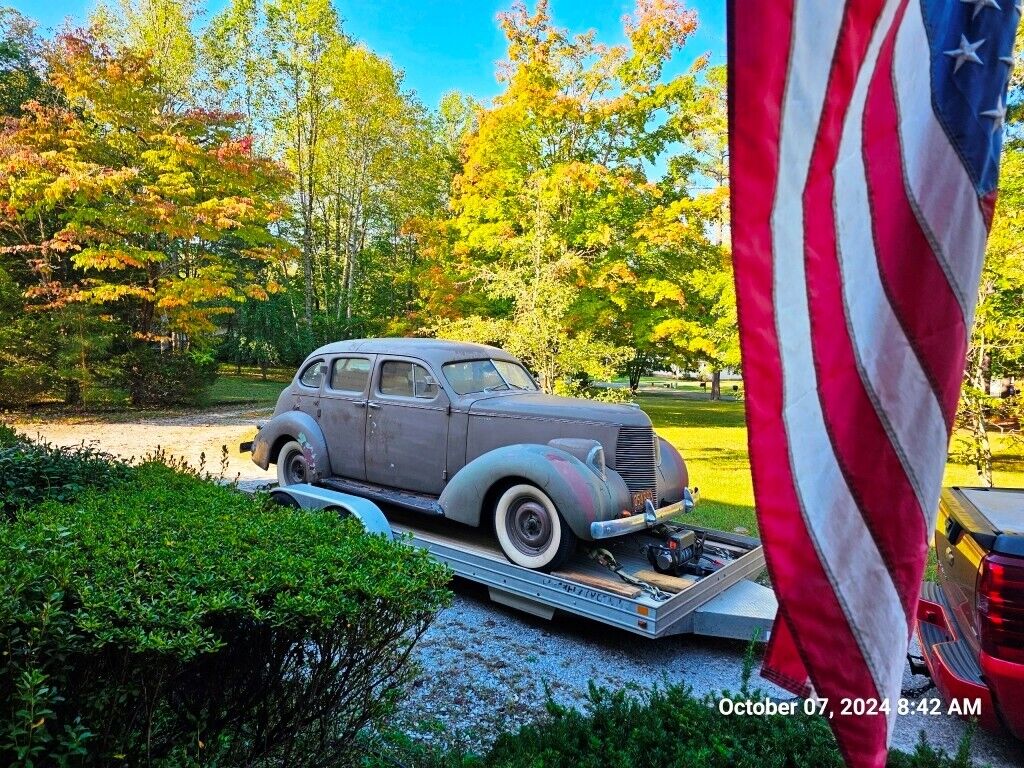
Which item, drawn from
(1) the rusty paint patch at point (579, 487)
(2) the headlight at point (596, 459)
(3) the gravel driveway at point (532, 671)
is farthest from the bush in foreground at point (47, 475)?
(2) the headlight at point (596, 459)

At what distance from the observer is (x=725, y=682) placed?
4160 mm

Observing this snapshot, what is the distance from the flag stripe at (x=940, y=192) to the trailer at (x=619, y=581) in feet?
9.45

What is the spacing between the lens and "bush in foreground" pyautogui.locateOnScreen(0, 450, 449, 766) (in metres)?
1.76

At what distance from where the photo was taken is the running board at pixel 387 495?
5.61 meters

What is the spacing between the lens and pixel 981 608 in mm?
2883

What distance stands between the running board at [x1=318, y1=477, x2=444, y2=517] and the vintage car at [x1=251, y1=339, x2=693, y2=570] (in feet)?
0.05

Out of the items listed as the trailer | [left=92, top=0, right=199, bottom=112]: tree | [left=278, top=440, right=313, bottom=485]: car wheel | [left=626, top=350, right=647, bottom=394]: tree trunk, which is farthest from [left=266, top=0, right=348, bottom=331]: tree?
the trailer

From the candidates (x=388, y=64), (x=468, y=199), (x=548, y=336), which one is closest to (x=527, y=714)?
(x=548, y=336)

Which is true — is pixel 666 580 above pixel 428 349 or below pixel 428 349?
below

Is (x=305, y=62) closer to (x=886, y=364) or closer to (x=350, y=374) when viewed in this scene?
(x=350, y=374)

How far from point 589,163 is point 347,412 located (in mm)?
11025

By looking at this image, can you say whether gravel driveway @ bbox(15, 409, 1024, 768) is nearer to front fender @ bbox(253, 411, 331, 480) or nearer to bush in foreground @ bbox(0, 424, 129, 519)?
front fender @ bbox(253, 411, 331, 480)

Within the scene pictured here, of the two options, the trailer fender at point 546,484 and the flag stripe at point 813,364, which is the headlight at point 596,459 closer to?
the trailer fender at point 546,484

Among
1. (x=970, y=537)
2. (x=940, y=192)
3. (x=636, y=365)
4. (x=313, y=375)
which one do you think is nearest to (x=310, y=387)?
(x=313, y=375)
